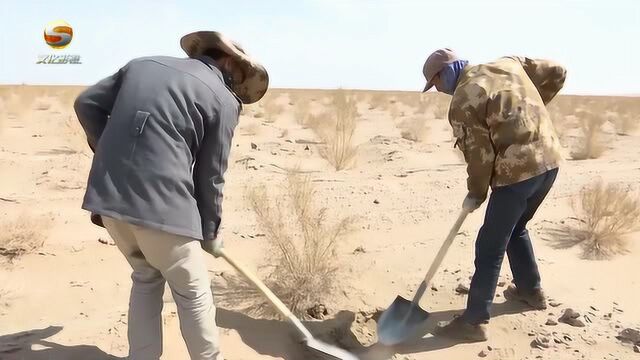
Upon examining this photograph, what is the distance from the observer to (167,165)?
2029mm

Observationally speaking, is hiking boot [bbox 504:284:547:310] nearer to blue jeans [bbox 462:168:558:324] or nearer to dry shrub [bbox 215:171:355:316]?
blue jeans [bbox 462:168:558:324]

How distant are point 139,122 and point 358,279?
2376 millimetres

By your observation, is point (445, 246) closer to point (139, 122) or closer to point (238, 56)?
point (238, 56)

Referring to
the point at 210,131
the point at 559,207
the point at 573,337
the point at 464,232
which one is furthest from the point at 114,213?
the point at 559,207

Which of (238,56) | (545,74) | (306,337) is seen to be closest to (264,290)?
(306,337)

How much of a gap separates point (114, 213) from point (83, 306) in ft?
5.89

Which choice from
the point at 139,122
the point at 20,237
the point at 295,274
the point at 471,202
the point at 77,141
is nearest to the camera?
the point at 139,122

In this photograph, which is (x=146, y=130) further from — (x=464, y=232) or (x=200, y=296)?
(x=464, y=232)

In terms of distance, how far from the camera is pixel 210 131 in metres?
2.12

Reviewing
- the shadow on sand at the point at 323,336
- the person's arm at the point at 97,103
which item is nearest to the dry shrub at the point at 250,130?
the shadow on sand at the point at 323,336

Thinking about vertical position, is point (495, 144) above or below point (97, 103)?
below

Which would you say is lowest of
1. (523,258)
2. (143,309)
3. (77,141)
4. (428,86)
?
(77,141)

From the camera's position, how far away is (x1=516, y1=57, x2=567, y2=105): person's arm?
10.2 feet

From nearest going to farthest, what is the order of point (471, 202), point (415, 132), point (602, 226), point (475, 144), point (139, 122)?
point (139, 122)
point (475, 144)
point (471, 202)
point (602, 226)
point (415, 132)
